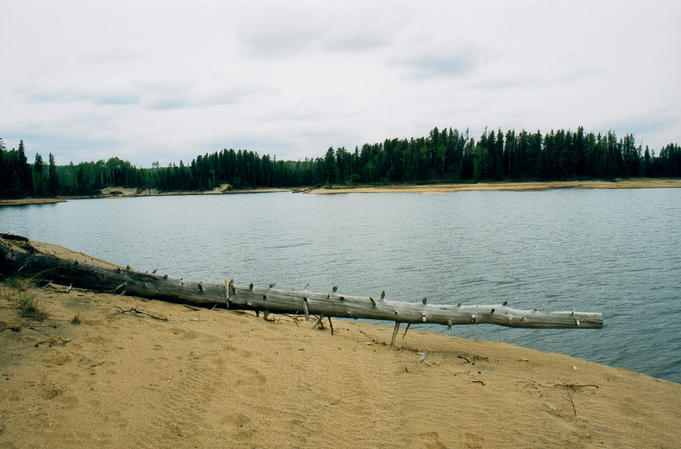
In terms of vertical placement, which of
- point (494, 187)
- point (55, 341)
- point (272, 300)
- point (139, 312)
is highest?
point (494, 187)

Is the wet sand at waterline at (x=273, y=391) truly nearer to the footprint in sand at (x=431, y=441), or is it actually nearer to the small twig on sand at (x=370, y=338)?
the footprint in sand at (x=431, y=441)

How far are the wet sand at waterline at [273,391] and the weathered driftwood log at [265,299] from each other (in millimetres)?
787

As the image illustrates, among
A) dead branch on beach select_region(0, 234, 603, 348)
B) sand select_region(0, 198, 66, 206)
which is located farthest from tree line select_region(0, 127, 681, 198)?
dead branch on beach select_region(0, 234, 603, 348)

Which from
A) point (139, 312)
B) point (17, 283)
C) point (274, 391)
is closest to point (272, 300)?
point (139, 312)

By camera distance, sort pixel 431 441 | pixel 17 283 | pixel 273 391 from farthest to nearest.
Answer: pixel 17 283
pixel 273 391
pixel 431 441

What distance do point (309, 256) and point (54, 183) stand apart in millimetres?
140924

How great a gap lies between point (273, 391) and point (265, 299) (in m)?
3.95

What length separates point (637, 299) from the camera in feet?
42.8

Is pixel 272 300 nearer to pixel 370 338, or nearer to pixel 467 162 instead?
pixel 370 338

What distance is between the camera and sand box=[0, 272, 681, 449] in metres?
4.75

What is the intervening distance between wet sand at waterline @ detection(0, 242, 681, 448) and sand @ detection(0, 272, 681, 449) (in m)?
0.02

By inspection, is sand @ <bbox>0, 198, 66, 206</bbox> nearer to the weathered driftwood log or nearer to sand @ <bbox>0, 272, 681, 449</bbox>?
the weathered driftwood log

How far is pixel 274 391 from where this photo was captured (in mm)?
5969

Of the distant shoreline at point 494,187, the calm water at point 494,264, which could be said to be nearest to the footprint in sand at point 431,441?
the calm water at point 494,264
